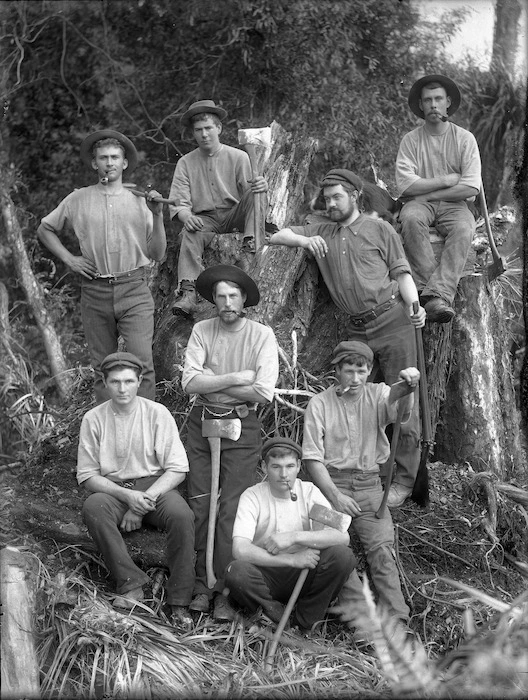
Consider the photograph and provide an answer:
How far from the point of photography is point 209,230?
24.6 feet

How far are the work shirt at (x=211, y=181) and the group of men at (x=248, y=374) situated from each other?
0.01m

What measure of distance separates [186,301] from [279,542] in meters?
2.38

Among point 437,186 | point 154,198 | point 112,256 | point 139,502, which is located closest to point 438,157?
point 437,186

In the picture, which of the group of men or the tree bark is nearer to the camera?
the group of men

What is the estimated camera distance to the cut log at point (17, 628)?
5.00 metres

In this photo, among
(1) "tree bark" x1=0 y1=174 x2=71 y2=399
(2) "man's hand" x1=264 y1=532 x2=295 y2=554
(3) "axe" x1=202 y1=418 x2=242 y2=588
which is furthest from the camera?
(1) "tree bark" x1=0 y1=174 x2=71 y2=399

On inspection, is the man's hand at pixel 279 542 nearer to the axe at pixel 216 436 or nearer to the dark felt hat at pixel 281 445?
the dark felt hat at pixel 281 445

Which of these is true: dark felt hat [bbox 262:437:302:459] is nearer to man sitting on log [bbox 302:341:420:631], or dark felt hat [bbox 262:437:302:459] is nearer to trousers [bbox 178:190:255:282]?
man sitting on log [bbox 302:341:420:631]

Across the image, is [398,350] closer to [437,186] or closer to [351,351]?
[351,351]

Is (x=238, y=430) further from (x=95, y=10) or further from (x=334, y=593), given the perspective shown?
(x=95, y=10)

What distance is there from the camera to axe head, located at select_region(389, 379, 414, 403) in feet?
18.9

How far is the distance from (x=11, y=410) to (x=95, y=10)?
5.10 meters

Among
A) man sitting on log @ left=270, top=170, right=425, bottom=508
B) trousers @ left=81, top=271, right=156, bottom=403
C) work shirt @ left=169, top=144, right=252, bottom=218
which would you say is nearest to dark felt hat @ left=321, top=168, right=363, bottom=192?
man sitting on log @ left=270, top=170, right=425, bottom=508

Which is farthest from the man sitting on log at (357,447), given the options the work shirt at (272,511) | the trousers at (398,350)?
the trousers at (398,350)
